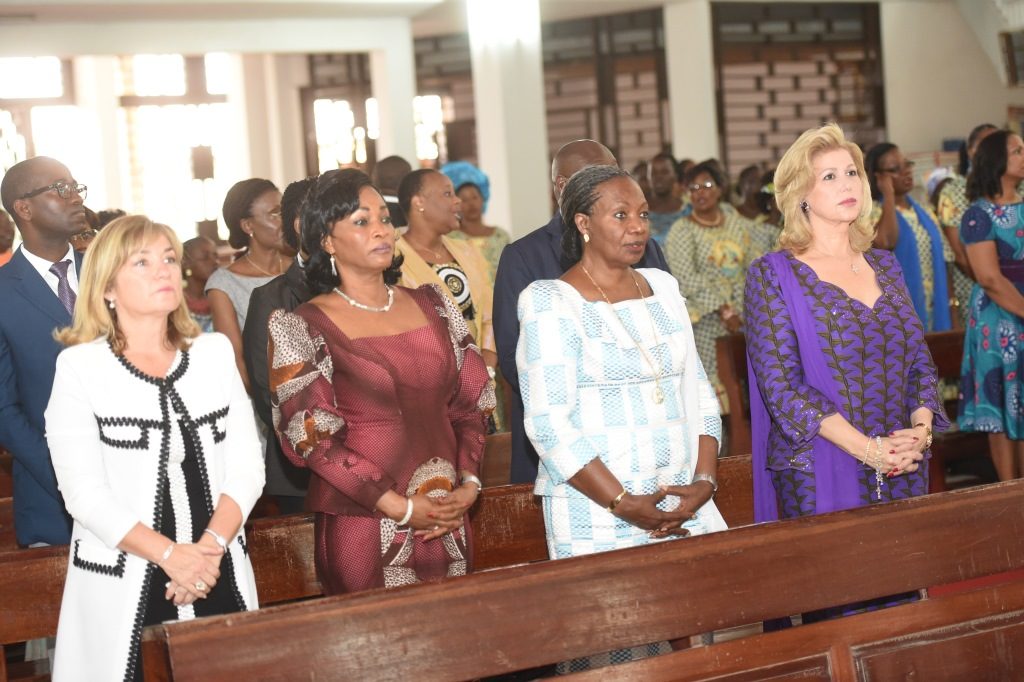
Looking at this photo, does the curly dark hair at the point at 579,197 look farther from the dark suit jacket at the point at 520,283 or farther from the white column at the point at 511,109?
the white column at the point at 511,109

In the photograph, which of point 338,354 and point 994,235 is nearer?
point 338,354

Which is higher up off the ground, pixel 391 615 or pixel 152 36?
pixel 152 36

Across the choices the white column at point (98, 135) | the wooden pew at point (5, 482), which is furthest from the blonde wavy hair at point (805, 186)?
the white column at point (98, 135)

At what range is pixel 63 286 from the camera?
11.1 feet

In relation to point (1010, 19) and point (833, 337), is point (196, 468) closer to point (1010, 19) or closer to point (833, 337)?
point (833, 337)

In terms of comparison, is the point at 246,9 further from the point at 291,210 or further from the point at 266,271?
the point at 291,210

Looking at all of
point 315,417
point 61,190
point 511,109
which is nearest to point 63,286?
point 61,190

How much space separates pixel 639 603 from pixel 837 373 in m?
0.95

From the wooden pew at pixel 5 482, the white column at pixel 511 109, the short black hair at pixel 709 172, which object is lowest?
the wooden pew at pixel 5 482

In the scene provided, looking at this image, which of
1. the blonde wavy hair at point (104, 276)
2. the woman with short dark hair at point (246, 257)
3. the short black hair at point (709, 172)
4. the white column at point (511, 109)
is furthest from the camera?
the white column at point (511, 109)

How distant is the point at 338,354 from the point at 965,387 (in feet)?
10.4

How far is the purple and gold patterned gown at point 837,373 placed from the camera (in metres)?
3.17

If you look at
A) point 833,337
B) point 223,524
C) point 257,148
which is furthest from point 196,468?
point 257,148

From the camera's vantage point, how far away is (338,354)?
109 inches
